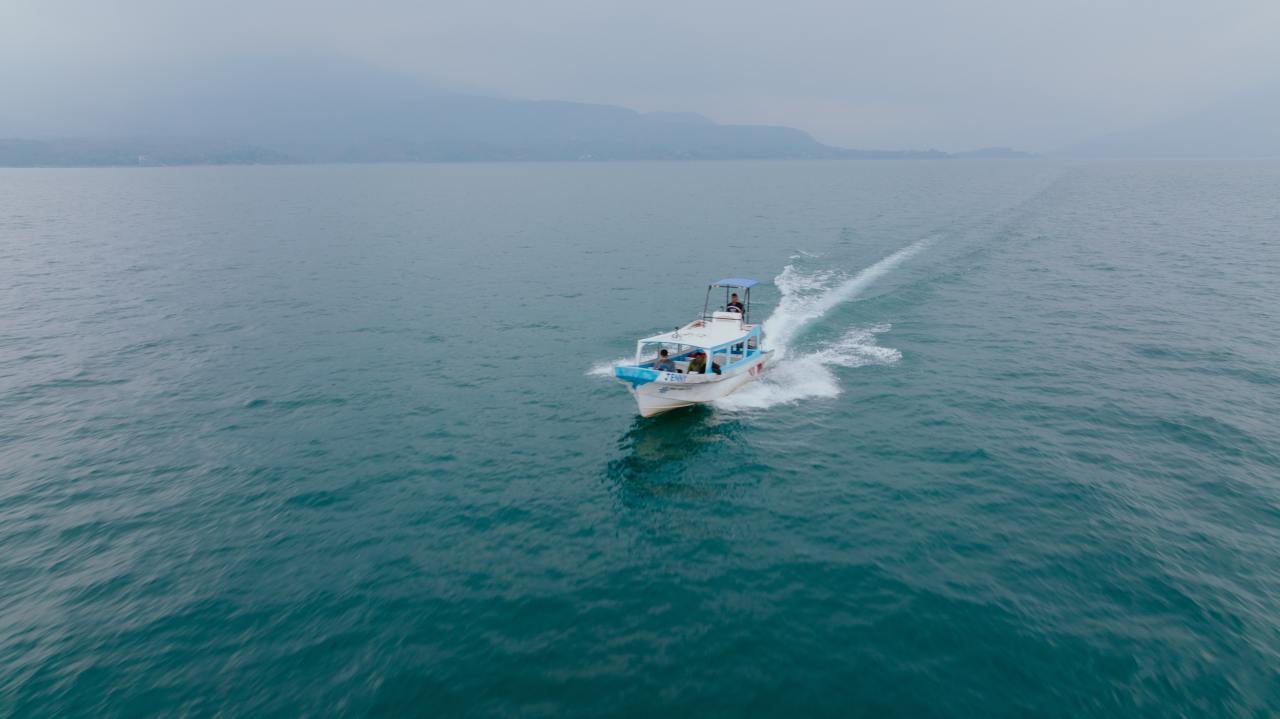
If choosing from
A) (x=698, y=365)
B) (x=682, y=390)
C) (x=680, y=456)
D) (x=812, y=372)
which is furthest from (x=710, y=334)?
(x=680, y=456)

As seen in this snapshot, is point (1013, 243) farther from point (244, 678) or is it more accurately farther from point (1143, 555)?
point (244, 678)

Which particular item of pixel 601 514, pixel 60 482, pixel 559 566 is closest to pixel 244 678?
pixel 559 566

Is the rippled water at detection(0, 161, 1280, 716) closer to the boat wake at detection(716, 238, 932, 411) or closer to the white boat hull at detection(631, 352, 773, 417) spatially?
the boat wake at detection(716, 238, 932, 411)

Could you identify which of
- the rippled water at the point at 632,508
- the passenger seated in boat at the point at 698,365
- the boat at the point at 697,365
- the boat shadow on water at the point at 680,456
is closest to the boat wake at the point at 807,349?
the rippled water at the point at 632,508

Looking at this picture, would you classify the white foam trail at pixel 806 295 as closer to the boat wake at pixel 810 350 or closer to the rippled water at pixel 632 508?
the boat wake at pixel 810 350

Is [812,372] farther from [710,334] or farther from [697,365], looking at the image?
[697,365]

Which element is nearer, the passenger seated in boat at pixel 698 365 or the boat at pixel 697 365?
the boat at pixel 697 365

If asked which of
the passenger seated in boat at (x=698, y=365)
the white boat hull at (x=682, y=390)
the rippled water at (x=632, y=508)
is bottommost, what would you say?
the rippled water at (x=632, y=508)

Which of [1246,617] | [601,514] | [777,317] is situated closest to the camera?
[1246,617]
